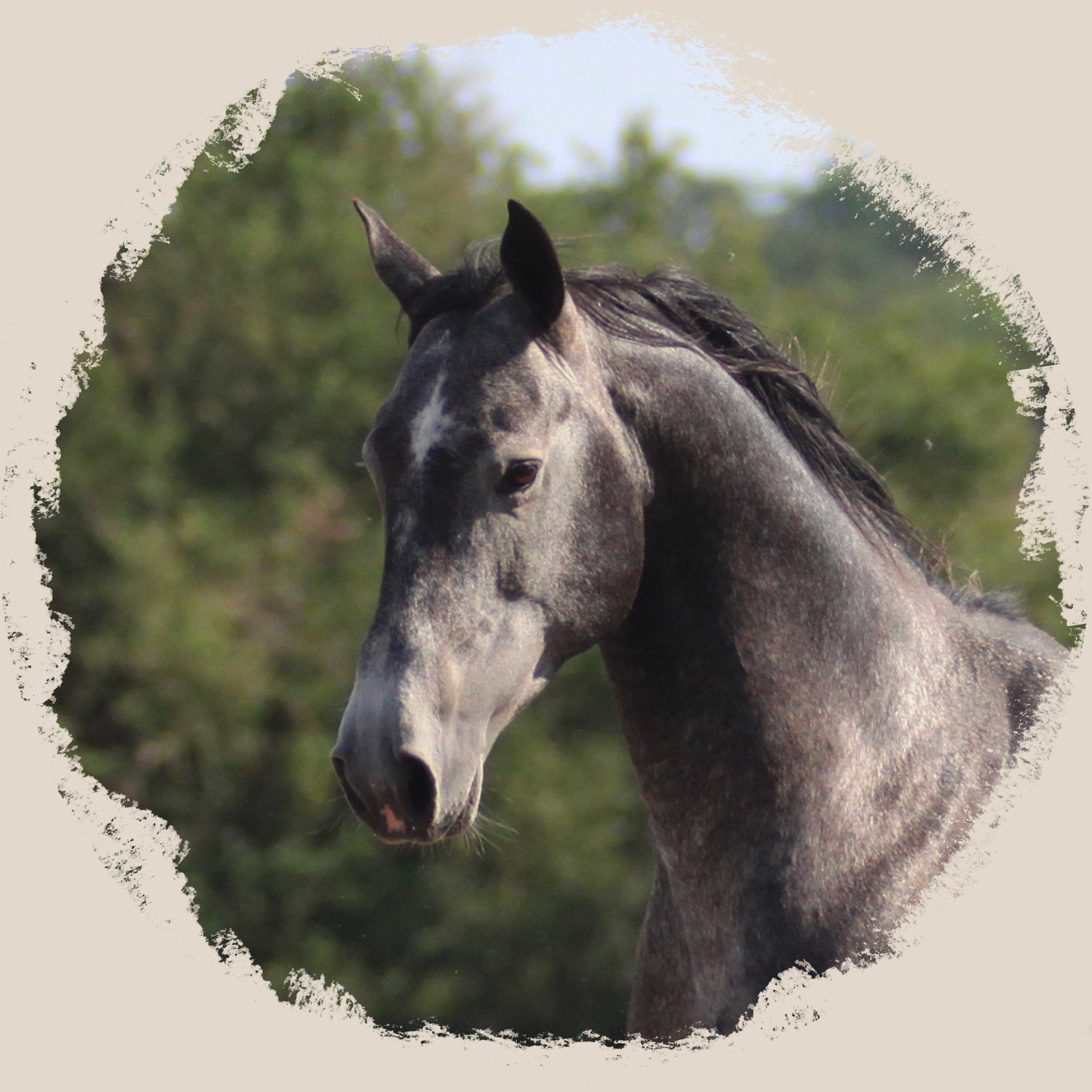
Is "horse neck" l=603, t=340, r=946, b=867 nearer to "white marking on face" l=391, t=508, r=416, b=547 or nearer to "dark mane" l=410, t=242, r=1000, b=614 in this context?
"dark mane" l=410, t=242, r=1000, b=614

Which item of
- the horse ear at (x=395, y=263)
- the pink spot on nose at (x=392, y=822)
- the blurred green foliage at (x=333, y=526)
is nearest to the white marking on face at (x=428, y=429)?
the horse ear at (x=395, y=263)

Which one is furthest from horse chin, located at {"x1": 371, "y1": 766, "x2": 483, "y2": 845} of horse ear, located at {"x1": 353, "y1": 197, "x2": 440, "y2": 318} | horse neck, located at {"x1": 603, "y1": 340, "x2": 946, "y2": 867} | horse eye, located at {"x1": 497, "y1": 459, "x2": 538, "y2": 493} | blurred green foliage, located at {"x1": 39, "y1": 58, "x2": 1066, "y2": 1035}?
blurred green foliage, located at {"x1": 39, "y1": 58, "x2": 1066, "y2": 1035}

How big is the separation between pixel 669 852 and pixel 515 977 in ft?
30.2

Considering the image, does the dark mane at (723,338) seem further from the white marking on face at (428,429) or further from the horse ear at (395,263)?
the white marking on face at (428,429)

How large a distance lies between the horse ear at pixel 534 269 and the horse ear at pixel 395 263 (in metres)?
0.42

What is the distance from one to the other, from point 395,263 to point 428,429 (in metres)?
0.79

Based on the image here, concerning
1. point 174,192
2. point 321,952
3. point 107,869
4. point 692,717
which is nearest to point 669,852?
point 692,717

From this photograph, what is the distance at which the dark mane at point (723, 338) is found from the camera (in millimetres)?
3158

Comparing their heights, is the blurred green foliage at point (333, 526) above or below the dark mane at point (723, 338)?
below

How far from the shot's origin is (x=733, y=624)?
2.96 m

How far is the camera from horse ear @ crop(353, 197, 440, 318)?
11.2 ft

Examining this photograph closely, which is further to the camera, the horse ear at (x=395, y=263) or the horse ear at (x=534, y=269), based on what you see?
the horse ear at (x=395, y=263)

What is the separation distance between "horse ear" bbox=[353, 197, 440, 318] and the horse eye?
755 mm

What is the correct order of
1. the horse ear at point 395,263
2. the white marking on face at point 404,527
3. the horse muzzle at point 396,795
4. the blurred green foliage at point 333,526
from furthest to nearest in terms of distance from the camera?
the blurred green foliage at point 333,526
the horse ear at point 395,263
the white marking on face at point 404,527
the horse muzzle at point 396,795
